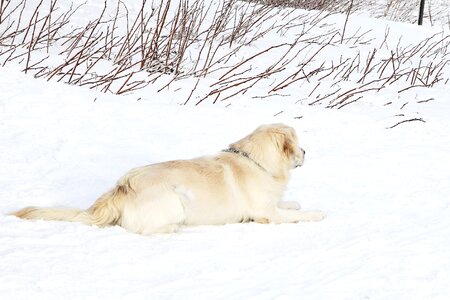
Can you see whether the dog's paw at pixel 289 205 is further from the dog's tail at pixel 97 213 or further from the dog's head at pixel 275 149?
the dog's tail at pixel 97 213

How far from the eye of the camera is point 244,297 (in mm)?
2885

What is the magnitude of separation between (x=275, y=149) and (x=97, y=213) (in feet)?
4.14

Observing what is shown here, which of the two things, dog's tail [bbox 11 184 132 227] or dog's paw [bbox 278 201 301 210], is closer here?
dog's tail [bbox 11 184 132 227]

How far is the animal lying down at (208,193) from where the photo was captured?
11.9ft

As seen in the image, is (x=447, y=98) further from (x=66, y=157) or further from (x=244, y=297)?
(x=244, y=297)

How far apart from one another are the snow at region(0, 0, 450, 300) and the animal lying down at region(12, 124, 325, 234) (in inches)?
3.3

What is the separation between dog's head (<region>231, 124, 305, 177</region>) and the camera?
4.13m

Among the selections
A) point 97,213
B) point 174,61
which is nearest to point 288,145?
Answer: point 97,213

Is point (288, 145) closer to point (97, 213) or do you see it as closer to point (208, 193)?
point (208, 193)

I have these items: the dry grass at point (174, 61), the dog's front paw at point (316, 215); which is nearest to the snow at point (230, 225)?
the dog's front paw at point (316, 215)

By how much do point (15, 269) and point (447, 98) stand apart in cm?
644

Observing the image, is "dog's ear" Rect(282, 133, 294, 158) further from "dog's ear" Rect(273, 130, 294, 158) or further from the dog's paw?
the dog's paw

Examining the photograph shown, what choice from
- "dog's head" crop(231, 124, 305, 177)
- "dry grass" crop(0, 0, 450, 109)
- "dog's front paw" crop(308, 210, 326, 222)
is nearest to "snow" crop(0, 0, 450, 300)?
"dog's front paw" crop(308, 210, 326, 222)

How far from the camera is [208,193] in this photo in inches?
150
